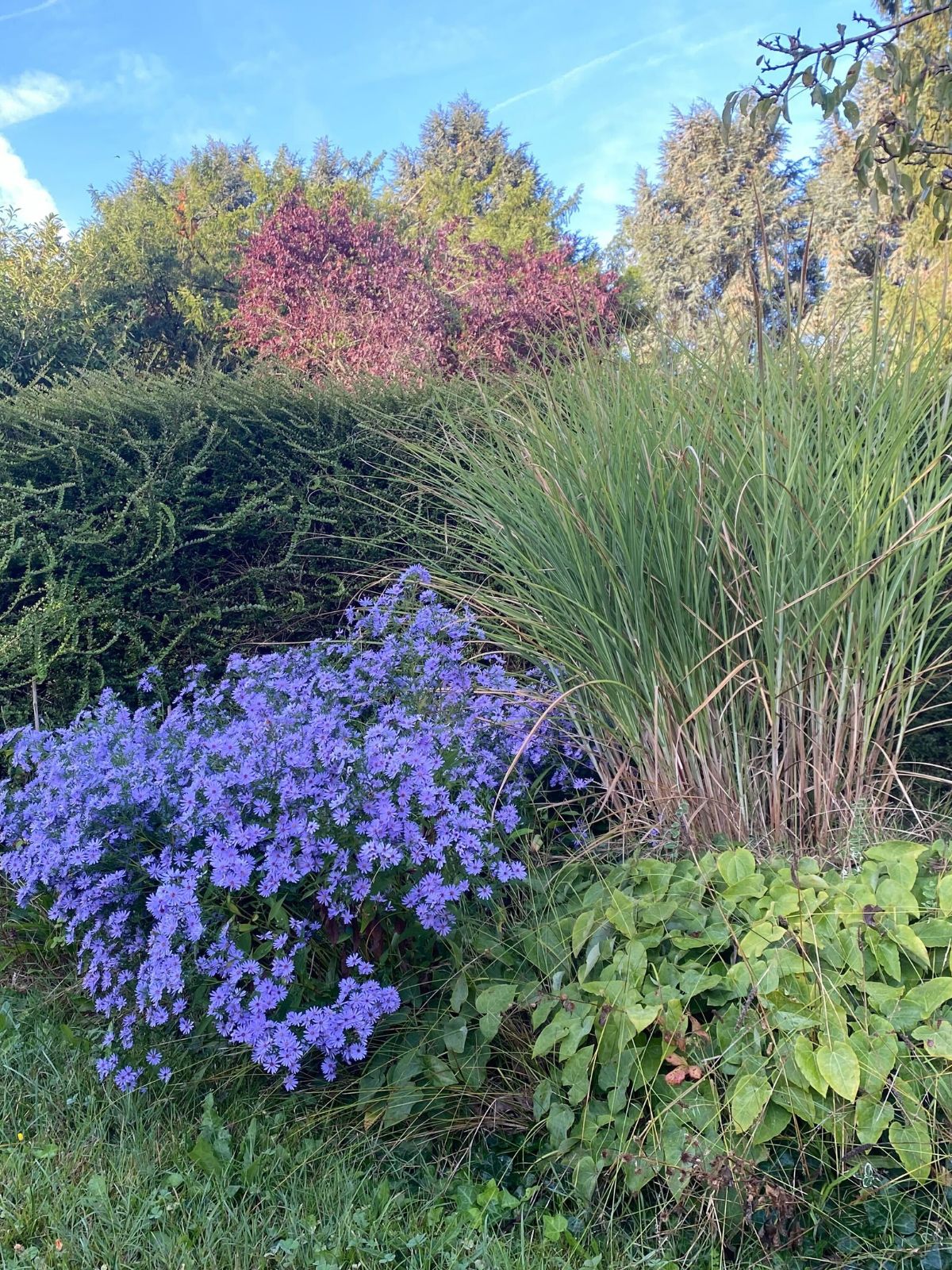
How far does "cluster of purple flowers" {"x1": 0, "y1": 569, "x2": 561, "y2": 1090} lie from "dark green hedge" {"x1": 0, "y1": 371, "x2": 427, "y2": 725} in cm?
128

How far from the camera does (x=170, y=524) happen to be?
146 inches

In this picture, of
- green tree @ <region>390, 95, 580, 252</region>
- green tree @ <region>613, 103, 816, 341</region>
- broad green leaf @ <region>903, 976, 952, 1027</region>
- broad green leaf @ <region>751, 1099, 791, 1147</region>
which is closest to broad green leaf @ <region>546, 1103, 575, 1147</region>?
broad green leaf @ <region>751, 1099, 791, 1147</region>

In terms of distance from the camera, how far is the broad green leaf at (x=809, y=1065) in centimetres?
155

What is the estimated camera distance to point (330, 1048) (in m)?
1.83

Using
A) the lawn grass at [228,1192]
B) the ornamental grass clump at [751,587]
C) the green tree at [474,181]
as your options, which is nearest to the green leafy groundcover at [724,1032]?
the lawn grass at [228,1192]

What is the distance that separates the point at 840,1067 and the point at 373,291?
1315 centimetres

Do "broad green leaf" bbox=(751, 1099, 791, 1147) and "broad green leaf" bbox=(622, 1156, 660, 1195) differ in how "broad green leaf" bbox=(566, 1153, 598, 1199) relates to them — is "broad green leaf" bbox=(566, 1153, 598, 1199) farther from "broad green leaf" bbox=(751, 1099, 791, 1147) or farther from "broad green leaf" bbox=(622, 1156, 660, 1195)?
"broad green leaf" bbox=(751, 1099, 791, 1147)

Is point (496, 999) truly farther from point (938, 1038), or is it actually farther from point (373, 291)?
point (373, 291)

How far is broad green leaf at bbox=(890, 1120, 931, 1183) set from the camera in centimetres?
149

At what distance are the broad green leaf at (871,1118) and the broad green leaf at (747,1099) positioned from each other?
0.16 m

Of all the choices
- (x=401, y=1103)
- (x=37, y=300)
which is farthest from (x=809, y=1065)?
(x=37, y=300)

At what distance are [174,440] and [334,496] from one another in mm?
746

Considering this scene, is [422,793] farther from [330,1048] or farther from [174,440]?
[174,440]

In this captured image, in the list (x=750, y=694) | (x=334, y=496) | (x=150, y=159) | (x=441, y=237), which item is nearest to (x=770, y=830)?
(x=750, y=694)
